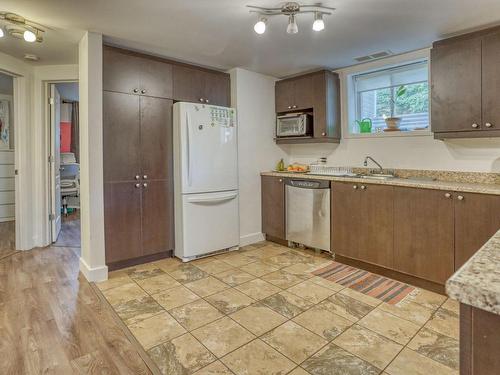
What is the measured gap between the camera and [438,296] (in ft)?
8.41

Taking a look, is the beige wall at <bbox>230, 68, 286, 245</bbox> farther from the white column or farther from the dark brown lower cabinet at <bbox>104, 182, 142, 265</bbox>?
the white column

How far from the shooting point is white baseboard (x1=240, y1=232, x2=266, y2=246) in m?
4.03

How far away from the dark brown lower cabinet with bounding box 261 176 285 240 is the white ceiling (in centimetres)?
147

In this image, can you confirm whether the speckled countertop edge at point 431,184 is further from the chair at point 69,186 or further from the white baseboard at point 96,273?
the chair at point 69,186

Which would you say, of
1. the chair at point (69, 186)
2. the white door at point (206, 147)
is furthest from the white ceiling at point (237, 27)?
the chair at point (69, 186)

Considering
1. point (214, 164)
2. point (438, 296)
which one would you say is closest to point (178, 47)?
point (214, 164)

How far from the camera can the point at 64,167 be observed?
6609 millimetres

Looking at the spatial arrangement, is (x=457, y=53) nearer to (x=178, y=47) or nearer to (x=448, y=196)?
(x=448, y=196)

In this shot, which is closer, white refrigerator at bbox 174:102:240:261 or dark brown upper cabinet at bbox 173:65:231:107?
white refrigerator at bbox 174:102:240:261

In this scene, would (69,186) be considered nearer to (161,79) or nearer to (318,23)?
(161,79)

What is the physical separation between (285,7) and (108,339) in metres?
2.60

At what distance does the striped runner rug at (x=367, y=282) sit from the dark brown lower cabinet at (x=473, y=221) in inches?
19.9

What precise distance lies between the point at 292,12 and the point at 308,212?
6.84 feet

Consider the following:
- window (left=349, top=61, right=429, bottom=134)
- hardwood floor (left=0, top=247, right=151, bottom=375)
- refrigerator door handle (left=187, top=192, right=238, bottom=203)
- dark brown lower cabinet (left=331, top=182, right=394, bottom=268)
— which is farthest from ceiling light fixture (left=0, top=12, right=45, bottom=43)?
window (left=349, top=61, right=429, bottom=134)
